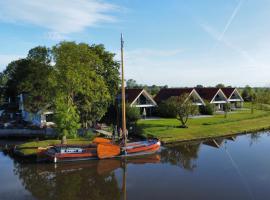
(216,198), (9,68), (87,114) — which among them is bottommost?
(216,198)

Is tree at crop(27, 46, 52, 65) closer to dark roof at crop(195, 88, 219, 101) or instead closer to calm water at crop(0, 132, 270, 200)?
calm water at crop(0, 132, 270, 200)

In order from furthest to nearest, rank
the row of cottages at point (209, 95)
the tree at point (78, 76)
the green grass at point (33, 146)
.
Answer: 1. the row of cottages at point (209, 95)
2. the tree at point (78, 76)
3. the green grass at point (33, 146)

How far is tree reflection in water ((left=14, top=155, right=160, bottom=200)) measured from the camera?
2208 cm

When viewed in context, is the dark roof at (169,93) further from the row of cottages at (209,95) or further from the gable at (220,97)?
the gable at (220,97)

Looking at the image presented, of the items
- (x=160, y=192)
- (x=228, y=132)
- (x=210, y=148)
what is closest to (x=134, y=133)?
(x=210, y=148)

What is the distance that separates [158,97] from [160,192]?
41788 mm

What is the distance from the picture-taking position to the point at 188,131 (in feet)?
140

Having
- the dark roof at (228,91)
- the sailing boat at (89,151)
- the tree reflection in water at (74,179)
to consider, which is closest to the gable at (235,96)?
the dark roof at (228,91)

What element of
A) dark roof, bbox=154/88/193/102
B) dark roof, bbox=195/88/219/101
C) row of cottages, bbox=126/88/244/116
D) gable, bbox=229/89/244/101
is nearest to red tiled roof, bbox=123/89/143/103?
row of cottages, bbox=126/88/244/116

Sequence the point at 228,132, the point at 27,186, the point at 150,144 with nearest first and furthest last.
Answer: the point at 27,186, the point at 150,144, the point at 228,132

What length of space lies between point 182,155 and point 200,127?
13709 mm

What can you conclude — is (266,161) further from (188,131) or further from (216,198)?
(188,131)

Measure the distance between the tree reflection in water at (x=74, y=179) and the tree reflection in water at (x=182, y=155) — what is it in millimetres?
1481

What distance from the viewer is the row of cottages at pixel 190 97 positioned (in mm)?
53544
